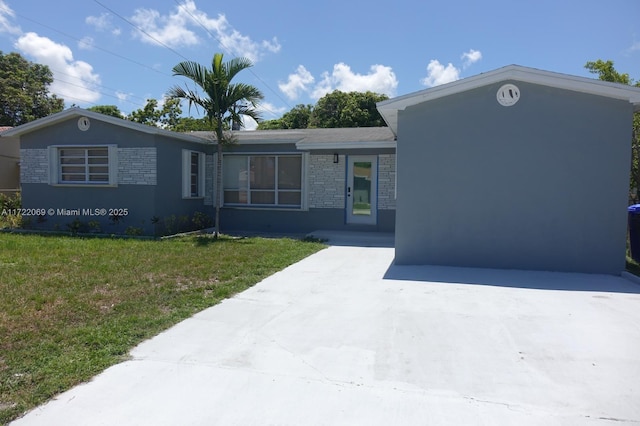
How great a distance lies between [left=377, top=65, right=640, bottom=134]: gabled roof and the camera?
7.33m

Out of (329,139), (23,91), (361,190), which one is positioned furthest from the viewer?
(23,91)

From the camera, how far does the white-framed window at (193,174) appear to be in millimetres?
13344

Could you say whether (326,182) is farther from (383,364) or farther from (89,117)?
(383,364)

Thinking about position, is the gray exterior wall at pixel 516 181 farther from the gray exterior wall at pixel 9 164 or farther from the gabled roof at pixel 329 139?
the gray exterior wall at pixel 9 164

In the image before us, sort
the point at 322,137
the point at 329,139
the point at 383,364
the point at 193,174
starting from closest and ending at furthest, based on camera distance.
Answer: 1. the point at 383,364
2. the point at 329,139
3. the point at 322,137
4. the point at 193,174

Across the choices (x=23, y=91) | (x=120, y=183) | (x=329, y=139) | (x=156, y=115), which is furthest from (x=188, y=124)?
(x=329, y=139)

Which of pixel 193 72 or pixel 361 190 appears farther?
pixel 361 190

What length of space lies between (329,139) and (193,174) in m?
4.66

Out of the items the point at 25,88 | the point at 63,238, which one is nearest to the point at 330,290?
the point at 63,238

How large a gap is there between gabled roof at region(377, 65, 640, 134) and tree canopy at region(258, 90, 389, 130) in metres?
24.0

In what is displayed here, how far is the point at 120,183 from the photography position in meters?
12.5

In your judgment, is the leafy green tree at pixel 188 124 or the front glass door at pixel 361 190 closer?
the front glass door at pixel 361 190

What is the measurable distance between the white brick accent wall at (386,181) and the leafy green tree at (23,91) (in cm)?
2904

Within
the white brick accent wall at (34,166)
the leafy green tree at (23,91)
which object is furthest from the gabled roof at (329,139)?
the leafy green tree at (23,91)
